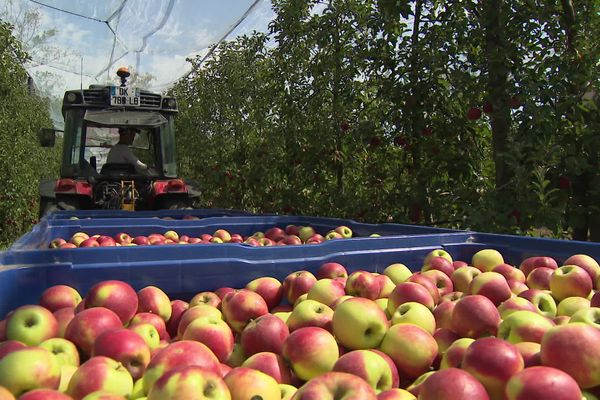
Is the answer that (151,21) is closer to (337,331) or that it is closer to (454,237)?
(454,237)

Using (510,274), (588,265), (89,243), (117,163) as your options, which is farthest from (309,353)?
(117,163)

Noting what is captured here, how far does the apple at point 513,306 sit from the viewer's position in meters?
1.83

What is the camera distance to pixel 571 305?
1926 millimetres

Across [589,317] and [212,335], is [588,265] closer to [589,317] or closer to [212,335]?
[589,317]

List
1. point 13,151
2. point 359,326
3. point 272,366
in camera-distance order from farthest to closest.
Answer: point 13,151 < point 359,326 < point 272,366

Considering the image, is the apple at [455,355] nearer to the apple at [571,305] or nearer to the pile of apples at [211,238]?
the apple at [571,305]

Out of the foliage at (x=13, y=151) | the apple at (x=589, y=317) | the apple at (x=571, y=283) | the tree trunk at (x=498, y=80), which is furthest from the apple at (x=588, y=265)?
the foliage at (x=13, y=151)

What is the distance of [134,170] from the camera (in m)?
6.50

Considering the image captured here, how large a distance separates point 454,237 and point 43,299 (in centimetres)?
204

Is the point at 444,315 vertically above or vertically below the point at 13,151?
below

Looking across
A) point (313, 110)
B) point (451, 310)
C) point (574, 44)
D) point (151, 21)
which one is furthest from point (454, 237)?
point (151, 21)

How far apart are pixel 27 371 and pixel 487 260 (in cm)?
197

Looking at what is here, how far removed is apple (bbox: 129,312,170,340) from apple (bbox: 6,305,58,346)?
24cm

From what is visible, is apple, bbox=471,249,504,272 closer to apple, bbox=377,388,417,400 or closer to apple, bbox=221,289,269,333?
apple, bbox=221,289,269,333
